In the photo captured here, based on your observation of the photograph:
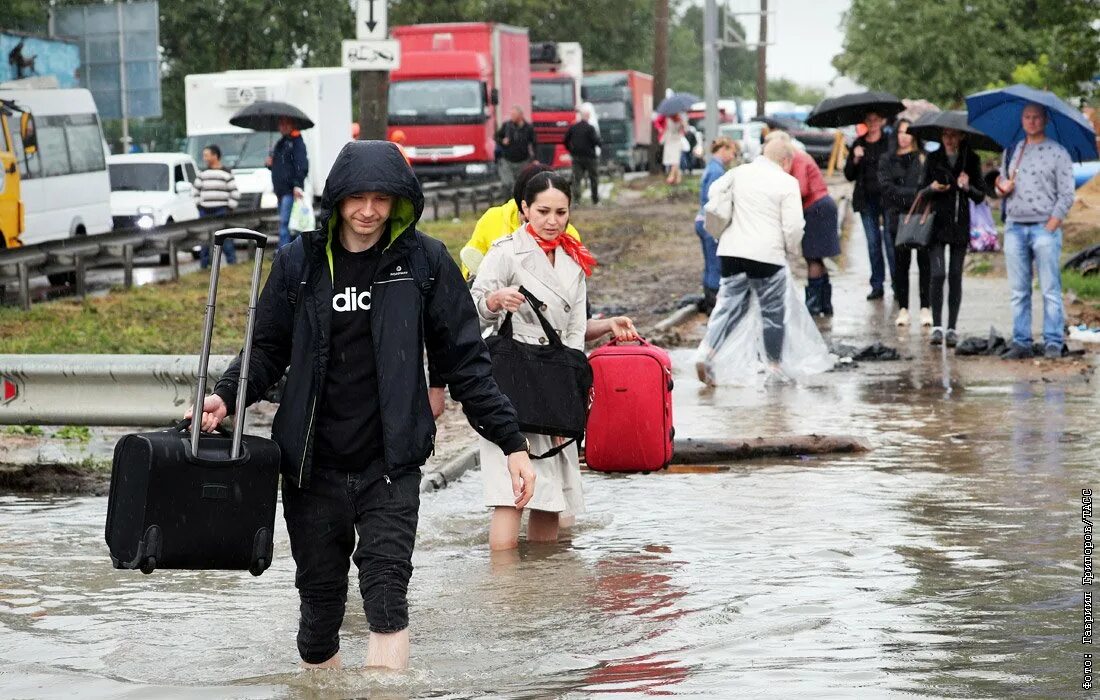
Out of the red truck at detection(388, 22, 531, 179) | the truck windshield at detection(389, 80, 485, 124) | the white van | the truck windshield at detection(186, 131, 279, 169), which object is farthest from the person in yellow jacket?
the truck windshield at detection(389, 80, 485, 124)

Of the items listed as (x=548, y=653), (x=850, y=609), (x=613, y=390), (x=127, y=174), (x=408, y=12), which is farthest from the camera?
(x=408, y=12)

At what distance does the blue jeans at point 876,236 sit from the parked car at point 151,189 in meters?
13.4

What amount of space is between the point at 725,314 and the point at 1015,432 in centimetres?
326

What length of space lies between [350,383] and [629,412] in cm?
309

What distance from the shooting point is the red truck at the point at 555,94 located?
52.8m

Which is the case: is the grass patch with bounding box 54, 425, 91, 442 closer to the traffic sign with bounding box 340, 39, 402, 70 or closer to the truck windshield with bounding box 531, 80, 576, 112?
the traffic sign with bounding box 340, 39, 402, 70

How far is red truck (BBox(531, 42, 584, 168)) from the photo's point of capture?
52.8 metres

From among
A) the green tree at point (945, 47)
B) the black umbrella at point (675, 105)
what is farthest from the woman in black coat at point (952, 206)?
the black umbrella at point (675, 105)

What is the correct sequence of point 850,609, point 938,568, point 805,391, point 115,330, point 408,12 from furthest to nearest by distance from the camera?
point 408,12
point 115,330
point 805,391
point 938,568
point 850,609

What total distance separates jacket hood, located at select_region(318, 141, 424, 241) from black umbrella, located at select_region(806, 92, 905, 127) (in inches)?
542

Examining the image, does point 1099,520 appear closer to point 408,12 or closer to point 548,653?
point 548,653

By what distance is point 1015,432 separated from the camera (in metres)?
11.6

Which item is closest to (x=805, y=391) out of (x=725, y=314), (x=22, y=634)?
(x=725, y=314)

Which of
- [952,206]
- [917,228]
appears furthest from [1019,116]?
[917,228]
